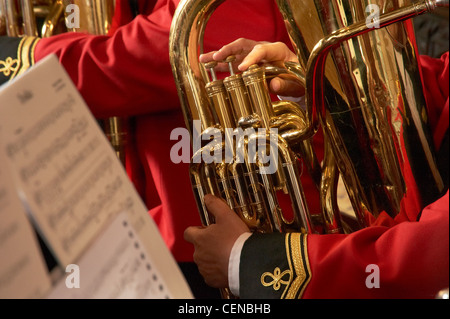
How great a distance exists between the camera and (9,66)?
1146 millimetres

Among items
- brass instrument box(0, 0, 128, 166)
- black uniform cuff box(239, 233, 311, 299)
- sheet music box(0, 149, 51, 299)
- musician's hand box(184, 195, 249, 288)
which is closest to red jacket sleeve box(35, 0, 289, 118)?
brass instrument box(0, 0, 128, 166)

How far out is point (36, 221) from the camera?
0.50m

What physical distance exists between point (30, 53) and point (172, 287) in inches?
27.3

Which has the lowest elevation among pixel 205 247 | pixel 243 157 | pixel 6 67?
pixel 205 247

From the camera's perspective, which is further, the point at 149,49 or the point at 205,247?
the point at 149,49

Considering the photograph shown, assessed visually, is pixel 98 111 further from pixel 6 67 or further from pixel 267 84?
pixel 267 84

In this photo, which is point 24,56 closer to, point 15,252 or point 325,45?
point 325,45

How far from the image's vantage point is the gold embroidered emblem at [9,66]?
3.76 feet

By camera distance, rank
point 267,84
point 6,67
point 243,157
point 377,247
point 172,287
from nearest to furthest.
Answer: point 172,287 < point 377,247 < point 243,157 < point 267,84 < point 6,67

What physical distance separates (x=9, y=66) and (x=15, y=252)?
2.42ft

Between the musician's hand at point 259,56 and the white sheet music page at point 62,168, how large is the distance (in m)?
0.42

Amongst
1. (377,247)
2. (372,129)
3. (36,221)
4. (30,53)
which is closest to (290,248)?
(377,247)

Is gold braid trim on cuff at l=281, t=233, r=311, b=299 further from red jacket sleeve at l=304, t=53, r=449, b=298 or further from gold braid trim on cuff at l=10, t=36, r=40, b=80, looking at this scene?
gold braid trim on cuff at l=10, t=36, r=40, b=80

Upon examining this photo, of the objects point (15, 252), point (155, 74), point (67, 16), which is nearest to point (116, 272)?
point (15, 252)
